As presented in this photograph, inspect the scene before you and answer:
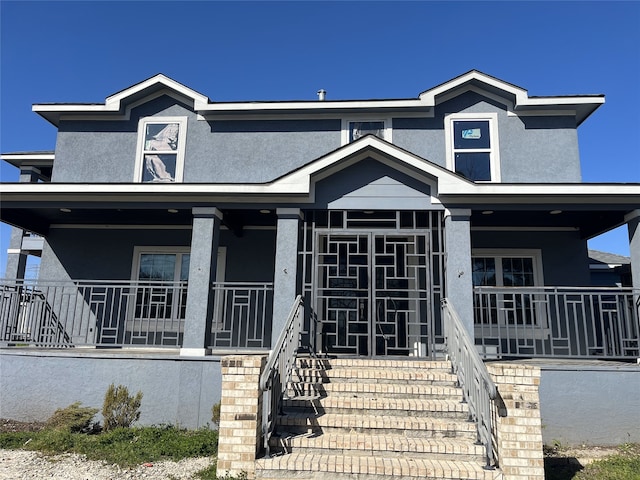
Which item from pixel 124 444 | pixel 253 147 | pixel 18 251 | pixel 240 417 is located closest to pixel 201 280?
pixel 124 444

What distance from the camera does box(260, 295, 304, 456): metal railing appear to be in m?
5.16

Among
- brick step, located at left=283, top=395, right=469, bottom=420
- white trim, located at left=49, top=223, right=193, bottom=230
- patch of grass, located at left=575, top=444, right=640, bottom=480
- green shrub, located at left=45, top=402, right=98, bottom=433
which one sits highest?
white trim, located at left=49, top=223, right=193, bottom=230

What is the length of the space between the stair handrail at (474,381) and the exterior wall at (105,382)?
3.62 m

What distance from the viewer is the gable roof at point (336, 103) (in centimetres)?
969

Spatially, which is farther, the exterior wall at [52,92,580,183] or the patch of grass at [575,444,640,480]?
the exterior wall at [52,92,580,183]

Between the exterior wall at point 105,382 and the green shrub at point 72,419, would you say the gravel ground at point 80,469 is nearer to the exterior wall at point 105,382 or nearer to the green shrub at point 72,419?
the green shrub at point 72,419

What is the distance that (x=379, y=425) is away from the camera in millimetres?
5430

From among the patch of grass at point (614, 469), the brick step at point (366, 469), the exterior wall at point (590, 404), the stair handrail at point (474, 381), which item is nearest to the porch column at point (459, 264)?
the stair handrail at point (474, 381)

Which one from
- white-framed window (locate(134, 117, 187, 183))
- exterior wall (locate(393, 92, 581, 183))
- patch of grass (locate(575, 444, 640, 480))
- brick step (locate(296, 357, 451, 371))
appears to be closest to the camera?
patch of grass (locate(575, 444, 640, 480))

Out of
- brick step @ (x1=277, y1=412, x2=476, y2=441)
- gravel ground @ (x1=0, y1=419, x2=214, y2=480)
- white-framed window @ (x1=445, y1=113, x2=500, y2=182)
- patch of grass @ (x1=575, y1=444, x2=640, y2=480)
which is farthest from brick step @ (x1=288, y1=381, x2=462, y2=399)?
white-framed window @ (x1=445, y1=113, x2=500, y2=182)

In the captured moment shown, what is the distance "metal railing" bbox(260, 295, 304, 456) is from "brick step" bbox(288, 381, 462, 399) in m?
0.26

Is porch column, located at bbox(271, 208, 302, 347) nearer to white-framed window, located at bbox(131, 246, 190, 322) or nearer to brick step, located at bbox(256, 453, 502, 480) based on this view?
brick step, located at bbox(256, 453, 502, 480)

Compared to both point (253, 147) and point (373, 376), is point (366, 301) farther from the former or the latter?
point (253, 147)

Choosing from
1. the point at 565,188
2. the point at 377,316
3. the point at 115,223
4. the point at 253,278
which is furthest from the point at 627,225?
the point at 115,223
